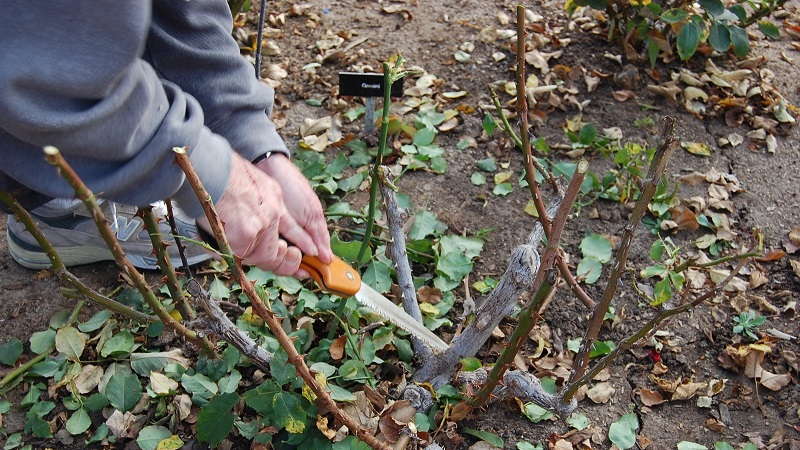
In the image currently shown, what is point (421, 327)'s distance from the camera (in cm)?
180

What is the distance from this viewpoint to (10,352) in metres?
1.86

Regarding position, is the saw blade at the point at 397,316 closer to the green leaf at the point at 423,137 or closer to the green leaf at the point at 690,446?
the green leaf at the point at 690,446

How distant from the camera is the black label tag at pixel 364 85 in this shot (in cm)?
241

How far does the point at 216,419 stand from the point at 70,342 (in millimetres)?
579

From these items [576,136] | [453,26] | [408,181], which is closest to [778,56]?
[576,136]

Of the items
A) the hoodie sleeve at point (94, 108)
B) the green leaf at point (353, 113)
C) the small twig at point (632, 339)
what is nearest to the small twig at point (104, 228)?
the hoodie sleeve at point (94, 108)

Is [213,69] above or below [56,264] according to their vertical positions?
above

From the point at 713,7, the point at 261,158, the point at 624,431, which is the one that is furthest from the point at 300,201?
the point at 713,7

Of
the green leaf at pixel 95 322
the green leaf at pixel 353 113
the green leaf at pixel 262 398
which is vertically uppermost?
the green leaf at pixel 262 398

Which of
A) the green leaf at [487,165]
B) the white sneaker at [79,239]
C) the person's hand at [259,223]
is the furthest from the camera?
the green leaf at [487,165]

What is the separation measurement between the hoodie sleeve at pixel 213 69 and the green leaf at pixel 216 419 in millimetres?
548

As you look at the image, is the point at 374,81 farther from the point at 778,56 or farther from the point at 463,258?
the point at 778,56

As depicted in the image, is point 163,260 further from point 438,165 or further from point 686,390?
point 686,390

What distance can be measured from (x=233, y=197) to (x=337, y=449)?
64 cm
